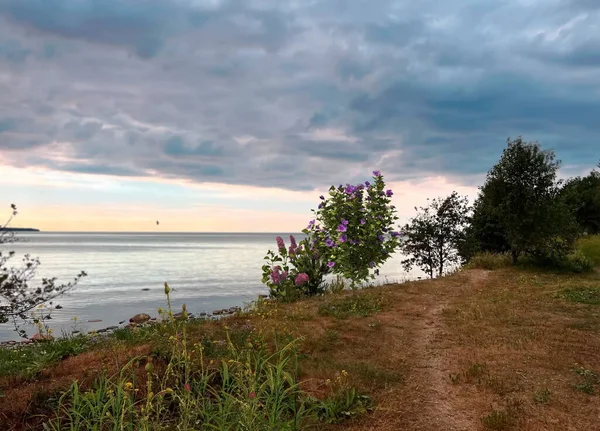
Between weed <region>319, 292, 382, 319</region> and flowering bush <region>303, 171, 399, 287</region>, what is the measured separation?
1967mm

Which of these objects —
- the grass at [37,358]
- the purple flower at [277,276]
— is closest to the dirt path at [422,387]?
the purple flower at [277,276]

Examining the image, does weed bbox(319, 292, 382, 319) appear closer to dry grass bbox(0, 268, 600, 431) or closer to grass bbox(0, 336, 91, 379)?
dry grass bbox(0, 268, 600, 431)

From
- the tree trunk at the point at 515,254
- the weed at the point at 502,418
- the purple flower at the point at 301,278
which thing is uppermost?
the tree trunk at the point at 515,254

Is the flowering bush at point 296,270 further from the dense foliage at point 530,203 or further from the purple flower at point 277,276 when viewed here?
the dense foliage at point 530,203

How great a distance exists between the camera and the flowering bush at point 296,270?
13117 millimetres

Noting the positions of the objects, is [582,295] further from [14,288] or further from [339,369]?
[14,288]

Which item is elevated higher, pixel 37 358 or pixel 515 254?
pixel 515 254

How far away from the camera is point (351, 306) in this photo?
10.5 meters

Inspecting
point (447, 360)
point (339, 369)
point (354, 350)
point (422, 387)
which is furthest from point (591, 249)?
point (339, 369)

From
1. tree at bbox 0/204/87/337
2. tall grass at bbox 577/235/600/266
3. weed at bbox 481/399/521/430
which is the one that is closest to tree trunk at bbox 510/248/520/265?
tall grass at bbox 577/235/600/266

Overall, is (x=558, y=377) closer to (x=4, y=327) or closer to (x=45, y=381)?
(x=45, y=381)

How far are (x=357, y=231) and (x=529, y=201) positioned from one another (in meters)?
8.36

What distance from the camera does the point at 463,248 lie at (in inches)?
929

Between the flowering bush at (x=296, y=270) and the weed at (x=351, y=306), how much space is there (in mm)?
2039
